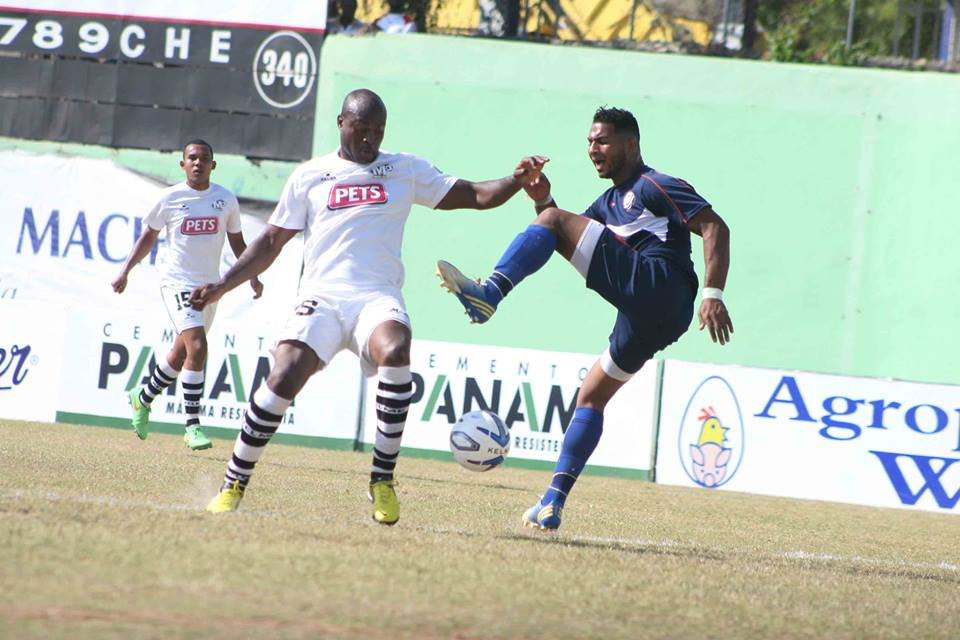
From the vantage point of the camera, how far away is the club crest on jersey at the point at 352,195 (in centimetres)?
759

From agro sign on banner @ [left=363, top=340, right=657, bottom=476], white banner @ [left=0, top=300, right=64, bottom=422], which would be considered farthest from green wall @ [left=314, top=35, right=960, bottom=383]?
white banner @ [left=0, top=300, right=64, bottom=422]

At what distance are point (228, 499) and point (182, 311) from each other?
6.02 m

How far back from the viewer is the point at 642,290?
7820mm

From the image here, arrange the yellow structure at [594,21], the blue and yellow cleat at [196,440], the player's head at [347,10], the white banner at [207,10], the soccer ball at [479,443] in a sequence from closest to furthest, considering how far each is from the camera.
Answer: the soccer ball at [479,443]
the blue and yellow cleat at [196,440]
the white banner at [207,10]
the yellow structure at [594,21]
the player's head at [347,10]

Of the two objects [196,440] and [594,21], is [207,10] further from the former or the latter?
[196,440]

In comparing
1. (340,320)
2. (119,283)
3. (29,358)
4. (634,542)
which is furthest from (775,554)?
(29,358)

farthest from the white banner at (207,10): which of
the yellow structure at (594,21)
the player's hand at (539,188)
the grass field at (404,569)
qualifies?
the player's hand at (539,188)

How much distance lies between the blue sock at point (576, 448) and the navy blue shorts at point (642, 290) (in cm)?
52

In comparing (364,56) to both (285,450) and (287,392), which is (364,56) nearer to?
(285,450)

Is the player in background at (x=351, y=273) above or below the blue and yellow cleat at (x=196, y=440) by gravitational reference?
above

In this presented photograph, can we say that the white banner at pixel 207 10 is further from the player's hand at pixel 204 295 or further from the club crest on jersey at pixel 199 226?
the player's hand at pixel 204 295

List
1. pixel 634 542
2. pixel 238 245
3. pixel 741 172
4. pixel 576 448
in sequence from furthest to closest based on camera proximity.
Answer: pixel 741 172
pixel 238 245
pixel 634 542
pixel 576 448

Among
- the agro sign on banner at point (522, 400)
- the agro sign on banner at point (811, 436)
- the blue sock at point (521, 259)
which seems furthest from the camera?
the agro sign on banner at point (522, 400)

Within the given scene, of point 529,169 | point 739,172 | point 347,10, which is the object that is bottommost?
point 529,169
